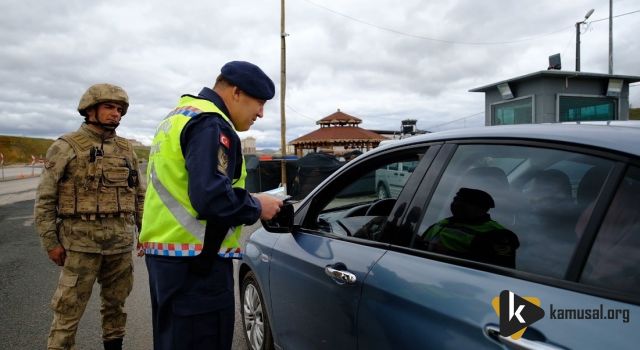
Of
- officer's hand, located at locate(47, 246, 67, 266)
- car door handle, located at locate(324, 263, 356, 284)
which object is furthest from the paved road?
car door handle, located at locate(324, 263, 356, 284)

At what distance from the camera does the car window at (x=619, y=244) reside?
3.74ft

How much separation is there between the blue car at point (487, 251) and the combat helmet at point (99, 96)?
157 cm

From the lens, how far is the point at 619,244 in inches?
46.1

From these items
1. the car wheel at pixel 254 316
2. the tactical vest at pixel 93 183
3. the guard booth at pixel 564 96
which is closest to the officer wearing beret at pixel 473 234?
the car wheel at pixel 254 316

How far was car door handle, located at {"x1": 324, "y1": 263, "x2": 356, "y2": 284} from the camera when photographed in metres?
1.83

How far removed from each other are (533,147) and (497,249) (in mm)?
376

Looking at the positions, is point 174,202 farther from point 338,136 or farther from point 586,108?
point 338,136

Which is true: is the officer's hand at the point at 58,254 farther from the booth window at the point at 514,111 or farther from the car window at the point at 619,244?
the booth window at the point at 514,111

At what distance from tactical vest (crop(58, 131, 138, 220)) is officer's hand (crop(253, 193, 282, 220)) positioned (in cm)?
163

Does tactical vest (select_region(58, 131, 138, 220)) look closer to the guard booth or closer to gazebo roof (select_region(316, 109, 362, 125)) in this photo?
the guard booth

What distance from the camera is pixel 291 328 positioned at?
7.75ft

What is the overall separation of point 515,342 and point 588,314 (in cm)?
20

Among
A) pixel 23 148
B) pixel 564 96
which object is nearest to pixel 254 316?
pixel 564 96

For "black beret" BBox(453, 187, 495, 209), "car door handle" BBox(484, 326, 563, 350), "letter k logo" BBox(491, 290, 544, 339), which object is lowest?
"car door handle" BBox(484, 326, 563, 350)
